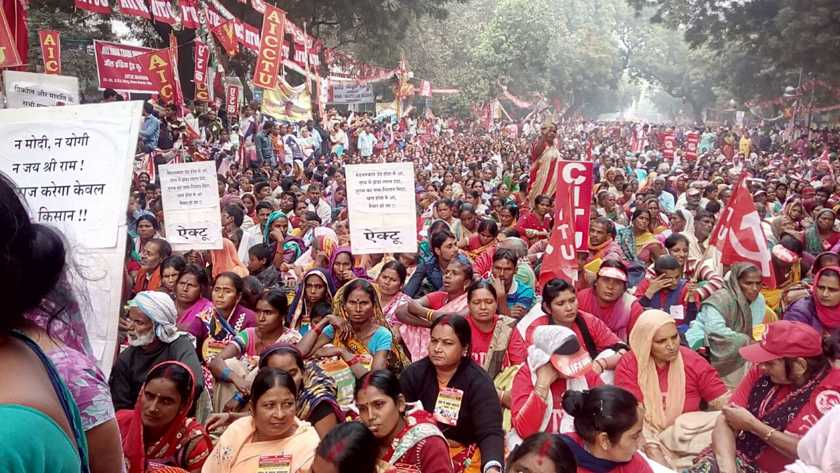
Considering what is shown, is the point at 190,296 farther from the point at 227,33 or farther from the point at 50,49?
the point at 227,33

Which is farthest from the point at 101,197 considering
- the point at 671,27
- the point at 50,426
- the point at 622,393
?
the point at 671,27

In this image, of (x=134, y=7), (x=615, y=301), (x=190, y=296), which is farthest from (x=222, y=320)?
(x=134, y=7)

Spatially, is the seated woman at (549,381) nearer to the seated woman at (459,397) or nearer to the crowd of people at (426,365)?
the crowd of people at (426,365)

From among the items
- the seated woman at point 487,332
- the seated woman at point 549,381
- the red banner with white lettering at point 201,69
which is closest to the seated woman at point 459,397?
the seated woman at point 549,381

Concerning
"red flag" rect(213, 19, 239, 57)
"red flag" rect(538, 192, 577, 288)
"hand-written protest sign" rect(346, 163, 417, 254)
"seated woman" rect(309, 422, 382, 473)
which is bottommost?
"seated woman" rect(309, 422, 382, 473)

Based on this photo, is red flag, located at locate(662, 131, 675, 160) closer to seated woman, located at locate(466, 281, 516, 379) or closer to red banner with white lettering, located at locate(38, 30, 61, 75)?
red banner with white lettering, located at locate(38, 30, 61, 75)

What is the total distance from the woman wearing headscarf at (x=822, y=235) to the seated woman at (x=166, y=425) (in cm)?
677

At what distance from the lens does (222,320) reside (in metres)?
4.69

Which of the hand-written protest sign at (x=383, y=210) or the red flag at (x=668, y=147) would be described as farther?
the red flag at (x=668, y=147)

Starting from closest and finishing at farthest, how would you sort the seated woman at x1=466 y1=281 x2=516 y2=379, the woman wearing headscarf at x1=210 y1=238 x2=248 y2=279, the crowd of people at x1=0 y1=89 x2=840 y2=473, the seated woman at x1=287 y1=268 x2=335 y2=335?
the crowd of people at x1=0 y1=89 x2=840 y2=473 < the seated woman at x1=466 y1=281 x2=516 y2=379 < the seated woman at x1=287 y1=268 x2=335 y2=335 < the woman wearing headscarf at x1=210 y1=238 x2=248 y2=279

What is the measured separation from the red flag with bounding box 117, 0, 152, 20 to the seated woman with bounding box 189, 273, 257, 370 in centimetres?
1054

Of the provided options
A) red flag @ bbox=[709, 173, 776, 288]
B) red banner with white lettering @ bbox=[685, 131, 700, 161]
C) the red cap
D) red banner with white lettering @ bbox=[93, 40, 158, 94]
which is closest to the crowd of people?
the red cap

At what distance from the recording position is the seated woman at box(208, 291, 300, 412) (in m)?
4.07

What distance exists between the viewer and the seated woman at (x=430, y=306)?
5.11m
